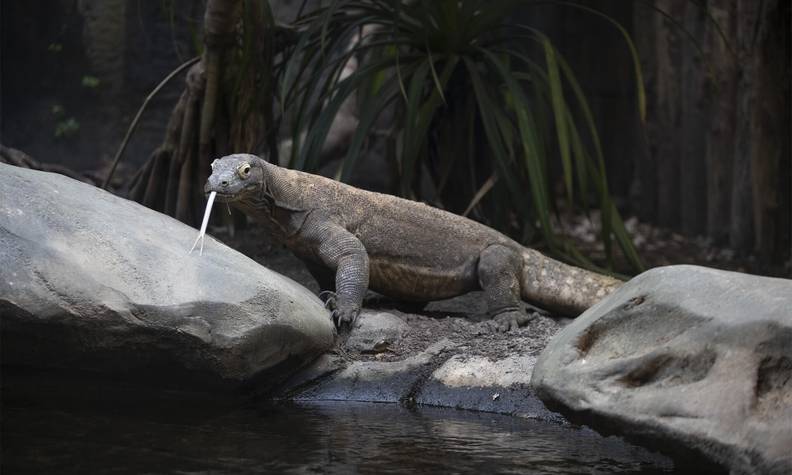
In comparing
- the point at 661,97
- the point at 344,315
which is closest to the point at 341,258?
the point at 344,315

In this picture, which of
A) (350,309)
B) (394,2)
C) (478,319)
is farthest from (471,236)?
(394,2)

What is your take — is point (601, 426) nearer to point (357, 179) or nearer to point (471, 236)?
point (471, 236)

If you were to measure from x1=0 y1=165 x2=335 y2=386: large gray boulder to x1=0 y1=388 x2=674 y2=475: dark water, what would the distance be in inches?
7.1

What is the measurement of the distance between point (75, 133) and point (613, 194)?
19.1 feet

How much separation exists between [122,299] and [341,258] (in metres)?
1.57

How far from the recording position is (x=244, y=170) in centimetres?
517

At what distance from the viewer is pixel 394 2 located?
22.8ft

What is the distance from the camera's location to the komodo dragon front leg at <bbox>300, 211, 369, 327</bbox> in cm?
514

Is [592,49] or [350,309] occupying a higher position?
[592,49]

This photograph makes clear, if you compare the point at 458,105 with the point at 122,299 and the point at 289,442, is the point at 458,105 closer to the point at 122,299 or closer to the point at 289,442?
the point at 122,299

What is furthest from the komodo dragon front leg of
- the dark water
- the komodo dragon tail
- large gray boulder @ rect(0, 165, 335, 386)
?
the komodo dragon tail

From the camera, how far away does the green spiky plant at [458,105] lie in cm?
666

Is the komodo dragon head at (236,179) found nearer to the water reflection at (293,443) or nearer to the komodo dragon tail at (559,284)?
the water reflection at (293,443)

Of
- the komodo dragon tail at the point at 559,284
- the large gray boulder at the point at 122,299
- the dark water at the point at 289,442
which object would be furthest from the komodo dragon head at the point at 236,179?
the komodo dragon tail at the point at 559,284
